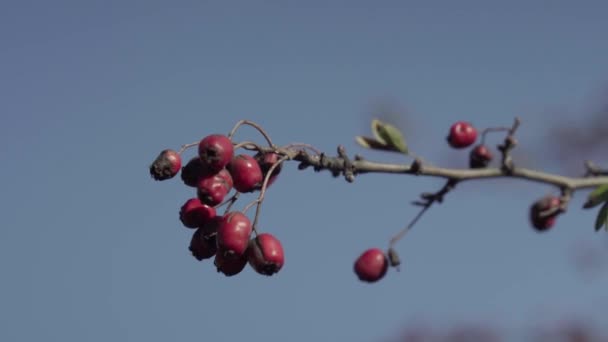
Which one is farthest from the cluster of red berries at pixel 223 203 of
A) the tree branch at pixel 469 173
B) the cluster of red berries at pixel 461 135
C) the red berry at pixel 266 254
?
the cluster of red berries at pixel 461 135

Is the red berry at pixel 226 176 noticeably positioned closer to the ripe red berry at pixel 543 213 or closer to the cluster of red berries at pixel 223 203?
the cluster of red berries at pixel 223 203

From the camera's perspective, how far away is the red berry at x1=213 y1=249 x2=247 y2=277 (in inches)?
103

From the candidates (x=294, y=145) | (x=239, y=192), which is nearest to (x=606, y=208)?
(x=294, y=145)

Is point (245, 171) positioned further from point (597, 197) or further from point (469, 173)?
point (597, 197)

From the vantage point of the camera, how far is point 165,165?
2.54 metres

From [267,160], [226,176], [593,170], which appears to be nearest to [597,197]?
[593,170]

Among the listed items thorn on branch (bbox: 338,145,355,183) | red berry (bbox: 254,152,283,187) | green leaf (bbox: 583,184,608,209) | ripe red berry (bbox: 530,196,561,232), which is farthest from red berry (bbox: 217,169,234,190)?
green leaf (bbox: 583,184,608,209)

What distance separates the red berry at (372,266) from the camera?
2.63 m

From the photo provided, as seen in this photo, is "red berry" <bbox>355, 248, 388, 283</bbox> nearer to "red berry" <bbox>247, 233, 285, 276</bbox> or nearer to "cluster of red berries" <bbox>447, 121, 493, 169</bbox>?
"red berry" <bbox>247, 233, 285, 276</bbox>

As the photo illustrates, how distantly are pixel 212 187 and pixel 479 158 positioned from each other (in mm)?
871

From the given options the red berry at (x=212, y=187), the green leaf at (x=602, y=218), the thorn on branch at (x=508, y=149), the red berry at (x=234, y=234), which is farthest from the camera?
the red berry at (x=234, y=234)

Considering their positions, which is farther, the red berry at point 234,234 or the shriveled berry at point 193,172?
the red berry at point 234,234

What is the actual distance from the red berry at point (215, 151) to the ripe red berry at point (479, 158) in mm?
780

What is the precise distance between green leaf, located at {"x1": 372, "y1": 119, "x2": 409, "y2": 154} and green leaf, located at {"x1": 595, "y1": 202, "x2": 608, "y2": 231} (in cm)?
66
